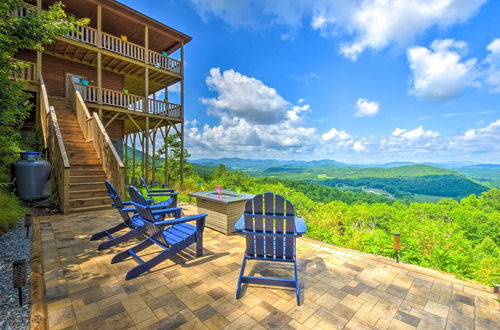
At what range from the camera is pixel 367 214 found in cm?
1784

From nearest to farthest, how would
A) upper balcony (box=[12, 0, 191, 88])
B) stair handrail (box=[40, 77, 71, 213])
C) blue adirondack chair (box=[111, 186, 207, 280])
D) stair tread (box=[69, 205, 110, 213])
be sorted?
blue adirondack chair (box=[111, 186, 207, 280]), stair handrail (box=[40, 77, 71, 213]), stair tread (box=[69, 205, 110, 213]), upper balcony (box=[12, 0, 191, 88])

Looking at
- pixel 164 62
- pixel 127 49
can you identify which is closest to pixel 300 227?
pixel 127 49

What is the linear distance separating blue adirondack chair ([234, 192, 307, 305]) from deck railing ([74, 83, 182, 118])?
9.72 meters

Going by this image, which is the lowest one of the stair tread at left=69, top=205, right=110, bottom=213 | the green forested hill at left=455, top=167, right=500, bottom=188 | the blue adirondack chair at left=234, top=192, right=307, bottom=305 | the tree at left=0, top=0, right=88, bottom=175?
the green forested hill at left=455, top=167, right=500, bottom=188

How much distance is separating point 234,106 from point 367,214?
1797 centimetres

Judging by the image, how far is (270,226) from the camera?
8.17 ft

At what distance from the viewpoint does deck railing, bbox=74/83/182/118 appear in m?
9.23

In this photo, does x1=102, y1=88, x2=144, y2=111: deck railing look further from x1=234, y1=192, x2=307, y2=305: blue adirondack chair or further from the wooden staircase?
x1=234, y1=192, x2=307, y2=305: blue adirondack chair

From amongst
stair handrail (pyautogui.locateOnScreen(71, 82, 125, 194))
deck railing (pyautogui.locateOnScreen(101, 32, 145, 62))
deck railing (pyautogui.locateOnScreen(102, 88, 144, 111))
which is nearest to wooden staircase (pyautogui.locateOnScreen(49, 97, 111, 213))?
stair handrail (pyautogui.locateOnScreen(71, 82, 125, 194))

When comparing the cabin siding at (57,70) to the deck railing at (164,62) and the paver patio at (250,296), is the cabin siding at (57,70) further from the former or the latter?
the paver patio at (250,296)

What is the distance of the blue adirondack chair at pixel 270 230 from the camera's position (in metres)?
2.43

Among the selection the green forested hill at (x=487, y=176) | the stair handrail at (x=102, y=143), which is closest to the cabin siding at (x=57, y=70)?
the stair handrail at (x=102, y=143)

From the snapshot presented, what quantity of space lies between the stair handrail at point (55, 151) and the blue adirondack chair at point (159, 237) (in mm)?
3795

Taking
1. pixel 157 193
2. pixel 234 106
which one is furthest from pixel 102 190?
pixel 234 106
